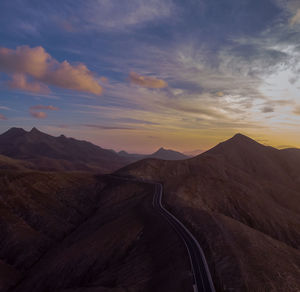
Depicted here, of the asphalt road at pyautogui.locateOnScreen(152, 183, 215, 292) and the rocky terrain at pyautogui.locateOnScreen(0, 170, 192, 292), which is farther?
the rocky terrain at pyautogui.locateOnScreen(0, 170, 192, 292)

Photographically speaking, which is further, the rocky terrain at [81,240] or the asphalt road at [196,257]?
the rocky terrain at [81,240]

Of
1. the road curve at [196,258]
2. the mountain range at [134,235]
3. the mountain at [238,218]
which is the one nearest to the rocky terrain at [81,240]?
the mountain range at [134,235]

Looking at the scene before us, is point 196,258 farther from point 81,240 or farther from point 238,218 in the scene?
Result: point 238,218

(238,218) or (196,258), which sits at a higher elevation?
(196,258)

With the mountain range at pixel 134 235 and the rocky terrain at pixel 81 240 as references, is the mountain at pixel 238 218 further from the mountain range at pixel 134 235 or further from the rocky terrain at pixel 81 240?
the rocky terrain at pixel 81 240

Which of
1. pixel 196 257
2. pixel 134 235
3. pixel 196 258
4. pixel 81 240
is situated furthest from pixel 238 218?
pixel 196 258

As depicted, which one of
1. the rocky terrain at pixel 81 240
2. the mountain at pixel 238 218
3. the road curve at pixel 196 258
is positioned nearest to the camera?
the road curve at pixel 196 258

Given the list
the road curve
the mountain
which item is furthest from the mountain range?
the road curve

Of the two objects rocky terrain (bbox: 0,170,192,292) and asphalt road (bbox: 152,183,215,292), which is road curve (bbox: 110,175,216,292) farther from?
rocky terrain (bbox: 0,170,192,292)

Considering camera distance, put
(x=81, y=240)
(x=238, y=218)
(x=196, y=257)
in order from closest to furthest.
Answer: (x=196, y=257), (x=81, y=240), (x=238, y=218)
